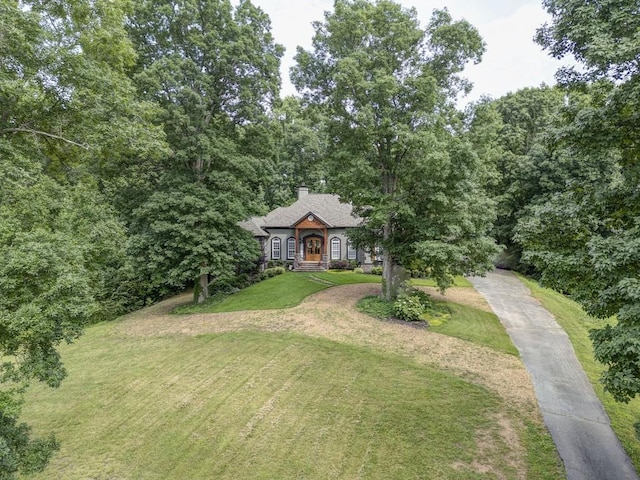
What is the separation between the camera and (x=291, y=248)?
31609mm

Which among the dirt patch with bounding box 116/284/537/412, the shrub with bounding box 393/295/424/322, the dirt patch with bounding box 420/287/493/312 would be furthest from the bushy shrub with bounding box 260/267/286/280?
the shrub with bounding box 393/295/424/322

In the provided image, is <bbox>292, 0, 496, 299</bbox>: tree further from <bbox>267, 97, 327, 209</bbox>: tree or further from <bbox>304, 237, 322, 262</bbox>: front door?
<bbox>267, 97, 327, 209</bbox>: tree

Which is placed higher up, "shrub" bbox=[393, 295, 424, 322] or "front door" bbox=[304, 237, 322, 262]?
"front door" bbox=[304, 237, 322, 262]

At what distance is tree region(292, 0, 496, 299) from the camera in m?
16.0

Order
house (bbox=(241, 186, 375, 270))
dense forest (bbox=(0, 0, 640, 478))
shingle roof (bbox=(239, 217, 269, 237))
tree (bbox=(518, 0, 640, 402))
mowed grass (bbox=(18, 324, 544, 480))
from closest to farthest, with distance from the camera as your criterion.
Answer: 1. tree (bbox=(518, 0, 640, 402))
2. dense forest (bbox=(0, 0, 640, 478))
3. mowed grass (bbox=(18, 324, 544, 480))
4. house (bbox=(241, 186, 375, 270))
5. shingle roof (bbox=(239, 217, 269, 237))

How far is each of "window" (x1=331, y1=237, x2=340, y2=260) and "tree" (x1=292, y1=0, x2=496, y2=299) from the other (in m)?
12.4

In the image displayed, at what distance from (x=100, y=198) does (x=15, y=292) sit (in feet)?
18.3

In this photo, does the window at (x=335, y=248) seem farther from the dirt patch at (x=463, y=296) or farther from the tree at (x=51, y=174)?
the tree at (x=51, y=174)

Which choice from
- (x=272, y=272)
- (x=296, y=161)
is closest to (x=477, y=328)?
(x=272, y=272)

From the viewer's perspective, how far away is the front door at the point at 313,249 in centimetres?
3100

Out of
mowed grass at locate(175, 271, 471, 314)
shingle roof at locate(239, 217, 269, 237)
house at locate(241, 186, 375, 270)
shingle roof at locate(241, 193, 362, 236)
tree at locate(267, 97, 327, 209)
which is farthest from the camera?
tree at locate(267, 97, 327, 209)

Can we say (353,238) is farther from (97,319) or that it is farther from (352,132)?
(97,319)

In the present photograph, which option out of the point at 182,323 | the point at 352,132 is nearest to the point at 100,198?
the point at 182,323

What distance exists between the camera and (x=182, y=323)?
1759cm
